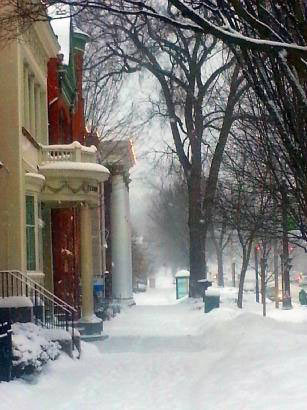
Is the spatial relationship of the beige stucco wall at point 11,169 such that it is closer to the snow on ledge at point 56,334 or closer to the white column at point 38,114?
the snow on ledge at point 56,334

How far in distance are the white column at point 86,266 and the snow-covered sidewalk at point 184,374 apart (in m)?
1.11

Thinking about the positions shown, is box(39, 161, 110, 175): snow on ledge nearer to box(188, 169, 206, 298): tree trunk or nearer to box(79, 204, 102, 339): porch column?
box(79, 204, 102, 339): porch column

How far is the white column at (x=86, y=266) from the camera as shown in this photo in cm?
2202

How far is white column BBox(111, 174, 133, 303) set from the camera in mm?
39562

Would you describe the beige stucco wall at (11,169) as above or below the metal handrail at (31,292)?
above

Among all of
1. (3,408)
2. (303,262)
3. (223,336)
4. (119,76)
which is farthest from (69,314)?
(303,262)

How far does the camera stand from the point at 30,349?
13578mm

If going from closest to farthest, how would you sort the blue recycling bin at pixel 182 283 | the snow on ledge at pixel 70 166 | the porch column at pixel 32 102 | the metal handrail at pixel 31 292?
the metal handrail at pixel 31 292
the porch column at pixel 32 102
the snow on ledge at pixel 70 166
the blue recycling bin at pixel 182 283

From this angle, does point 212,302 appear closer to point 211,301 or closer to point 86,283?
point 211,301

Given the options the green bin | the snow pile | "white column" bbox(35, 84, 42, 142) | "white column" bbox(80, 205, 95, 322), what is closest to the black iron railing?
the snow pile

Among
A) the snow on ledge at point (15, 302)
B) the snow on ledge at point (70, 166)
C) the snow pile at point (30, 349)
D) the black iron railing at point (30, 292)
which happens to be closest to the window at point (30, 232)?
the black iron railing at point (30, 292)

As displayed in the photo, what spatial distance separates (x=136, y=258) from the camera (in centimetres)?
7012

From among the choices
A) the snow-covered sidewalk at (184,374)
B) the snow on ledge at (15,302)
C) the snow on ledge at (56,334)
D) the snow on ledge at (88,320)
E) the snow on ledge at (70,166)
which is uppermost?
the snow on ledge at (70,166)

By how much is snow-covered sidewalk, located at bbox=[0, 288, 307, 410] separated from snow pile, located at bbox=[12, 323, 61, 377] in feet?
0.77
